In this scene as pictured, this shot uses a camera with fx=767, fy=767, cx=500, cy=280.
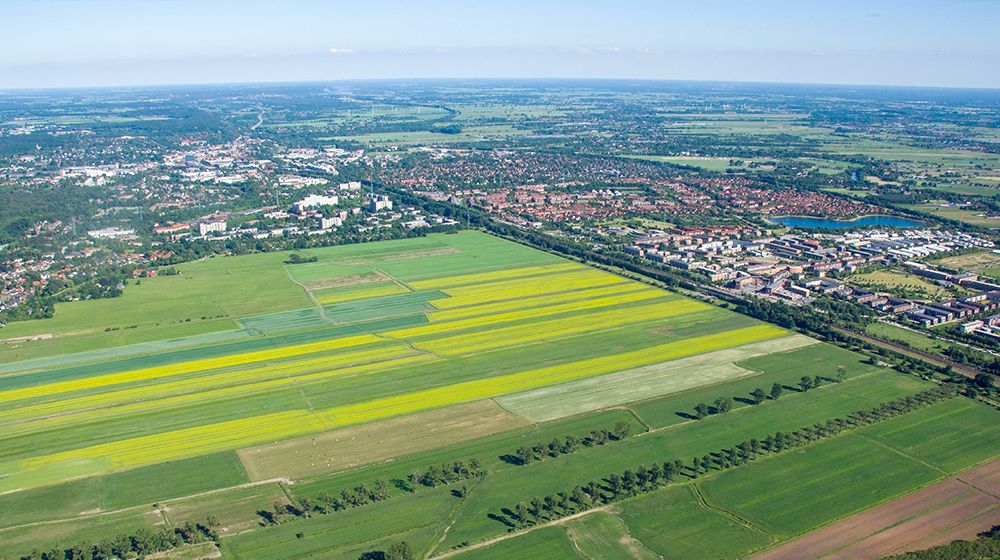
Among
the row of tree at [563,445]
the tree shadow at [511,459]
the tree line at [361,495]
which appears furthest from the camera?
the row of tree at [563,445]

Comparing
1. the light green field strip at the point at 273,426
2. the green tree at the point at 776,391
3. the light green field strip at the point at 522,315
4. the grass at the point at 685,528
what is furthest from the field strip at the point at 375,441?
the green tree at the point at 776,391

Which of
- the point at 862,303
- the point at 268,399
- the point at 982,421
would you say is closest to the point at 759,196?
the point at 862,303

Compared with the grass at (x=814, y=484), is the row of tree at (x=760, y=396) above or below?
above

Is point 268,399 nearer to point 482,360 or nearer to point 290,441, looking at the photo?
point 290,441

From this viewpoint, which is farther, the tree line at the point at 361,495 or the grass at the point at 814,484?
the grass at the point at 814,484

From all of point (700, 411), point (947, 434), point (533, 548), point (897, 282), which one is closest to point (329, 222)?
point (897, 282)

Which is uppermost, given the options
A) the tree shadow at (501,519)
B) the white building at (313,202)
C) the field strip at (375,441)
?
the white building at (313,202)

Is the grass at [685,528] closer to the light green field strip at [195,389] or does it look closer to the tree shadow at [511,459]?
the tree shadow at [511,459]
